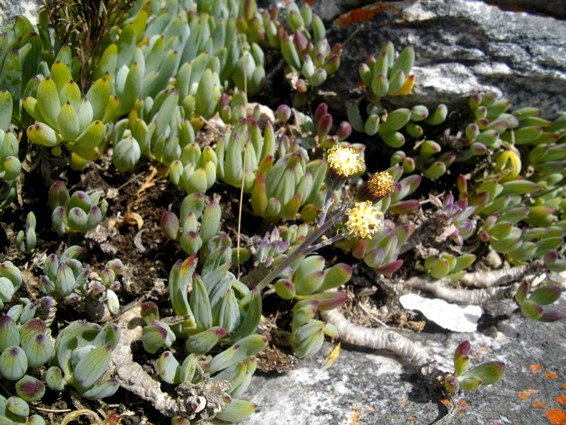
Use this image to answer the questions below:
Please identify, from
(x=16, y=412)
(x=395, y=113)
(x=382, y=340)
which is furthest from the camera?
(x=395, y=113)

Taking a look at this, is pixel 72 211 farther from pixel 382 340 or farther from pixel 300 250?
pixel 382 340

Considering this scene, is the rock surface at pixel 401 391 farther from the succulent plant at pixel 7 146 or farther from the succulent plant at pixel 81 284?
the succulent plant at pixel 7 146

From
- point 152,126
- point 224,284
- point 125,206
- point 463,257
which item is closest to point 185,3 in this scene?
point 152,126

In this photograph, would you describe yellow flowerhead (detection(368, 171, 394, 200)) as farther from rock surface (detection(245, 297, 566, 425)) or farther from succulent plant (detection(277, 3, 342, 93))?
succulent plant (detection(277, 3, 342, 93))

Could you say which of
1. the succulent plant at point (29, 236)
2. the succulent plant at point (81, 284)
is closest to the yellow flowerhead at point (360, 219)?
the succulent plant at point (81, 284)

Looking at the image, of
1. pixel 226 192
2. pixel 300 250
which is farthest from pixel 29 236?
pixel 300 250

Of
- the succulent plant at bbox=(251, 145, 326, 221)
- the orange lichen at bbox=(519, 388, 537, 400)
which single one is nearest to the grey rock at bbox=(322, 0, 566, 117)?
the succulent plant at bbox=(251, 145, 326, 221)
